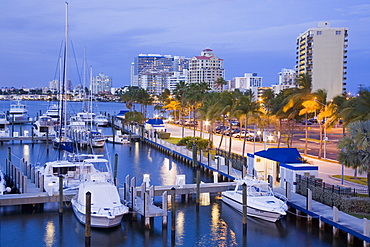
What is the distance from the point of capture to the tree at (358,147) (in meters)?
26.0

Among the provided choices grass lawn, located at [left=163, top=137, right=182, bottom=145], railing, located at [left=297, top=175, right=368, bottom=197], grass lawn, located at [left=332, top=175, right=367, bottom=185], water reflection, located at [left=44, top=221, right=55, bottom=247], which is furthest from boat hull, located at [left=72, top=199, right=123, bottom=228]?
grass lawn, located at [left=163, top=137, right=182, bottom=145]

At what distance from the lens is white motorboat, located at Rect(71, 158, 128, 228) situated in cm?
2556

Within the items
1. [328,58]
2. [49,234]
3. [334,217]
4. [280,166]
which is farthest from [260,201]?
[328,58]

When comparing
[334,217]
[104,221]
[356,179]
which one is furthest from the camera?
[356,179]

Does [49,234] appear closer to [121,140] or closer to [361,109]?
[361,109]

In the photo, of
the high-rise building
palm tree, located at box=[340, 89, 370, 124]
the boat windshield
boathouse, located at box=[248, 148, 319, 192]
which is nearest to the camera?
the boat windshield

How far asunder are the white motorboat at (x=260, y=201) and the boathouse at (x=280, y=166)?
9.43 ft

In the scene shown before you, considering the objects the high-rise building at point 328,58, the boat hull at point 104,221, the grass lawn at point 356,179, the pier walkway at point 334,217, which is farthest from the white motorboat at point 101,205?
the high-rise building at point 328,58

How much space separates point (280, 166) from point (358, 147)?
27.0 ft

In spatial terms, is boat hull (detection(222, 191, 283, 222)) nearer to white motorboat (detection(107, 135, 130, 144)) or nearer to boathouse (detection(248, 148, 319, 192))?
boathouse (detection(248, 148, 319, 192))

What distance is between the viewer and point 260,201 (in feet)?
94.1

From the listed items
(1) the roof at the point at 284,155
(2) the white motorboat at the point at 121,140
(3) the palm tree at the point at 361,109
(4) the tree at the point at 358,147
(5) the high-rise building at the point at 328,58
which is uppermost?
(5) the high-rise building at the point at 328,58

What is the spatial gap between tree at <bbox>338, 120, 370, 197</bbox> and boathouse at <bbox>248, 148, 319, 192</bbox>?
16.4ft

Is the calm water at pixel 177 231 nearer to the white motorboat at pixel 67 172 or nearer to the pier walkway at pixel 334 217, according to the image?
the pier walkway at pixel 334 217
